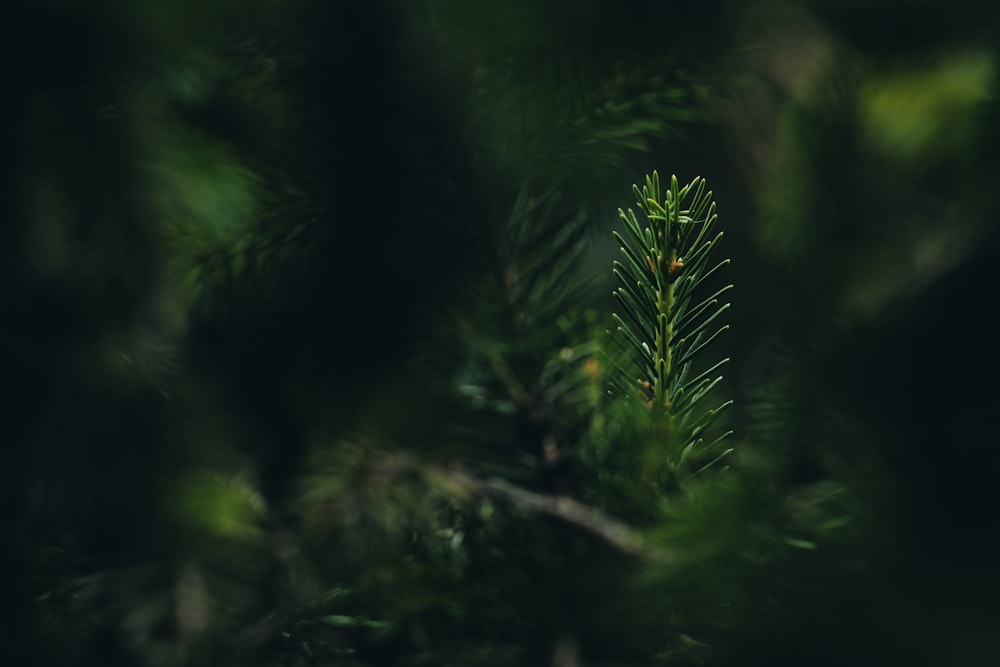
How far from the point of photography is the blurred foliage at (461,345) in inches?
15.7

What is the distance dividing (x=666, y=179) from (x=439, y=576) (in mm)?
421

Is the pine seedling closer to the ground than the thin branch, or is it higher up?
higher up

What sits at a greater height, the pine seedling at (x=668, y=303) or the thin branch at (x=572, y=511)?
the pine seedling at (x=668, y=303)

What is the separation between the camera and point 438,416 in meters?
0.59

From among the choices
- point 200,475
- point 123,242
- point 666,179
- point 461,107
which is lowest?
point 200,475

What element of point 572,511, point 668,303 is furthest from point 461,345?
point 668,303

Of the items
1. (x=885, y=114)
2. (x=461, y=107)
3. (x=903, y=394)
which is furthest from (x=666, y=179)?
(x=903, y=394)

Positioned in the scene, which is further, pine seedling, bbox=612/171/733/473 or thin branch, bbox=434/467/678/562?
thin branch, bbox=434/467/678/562

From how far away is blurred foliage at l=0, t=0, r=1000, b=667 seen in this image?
40 cm

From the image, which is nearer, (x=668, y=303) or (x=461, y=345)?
(x=668, y=303)

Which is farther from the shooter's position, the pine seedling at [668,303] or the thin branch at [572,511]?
the thin branch at [572,511]

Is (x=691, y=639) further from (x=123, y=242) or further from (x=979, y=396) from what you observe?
(x=123, y=242)

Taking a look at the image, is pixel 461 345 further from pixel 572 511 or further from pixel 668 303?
pixel 668 303

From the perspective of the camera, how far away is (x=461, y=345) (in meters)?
0.55
